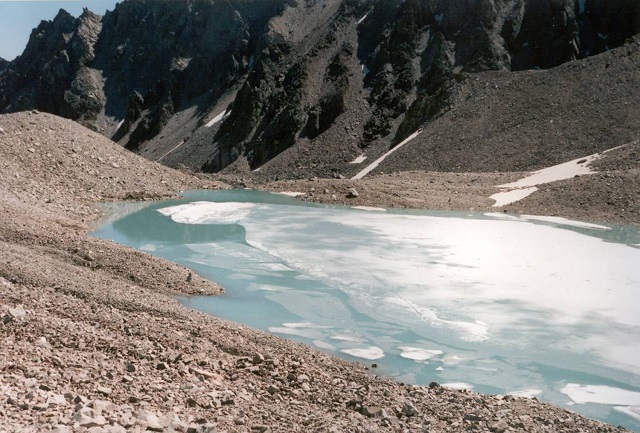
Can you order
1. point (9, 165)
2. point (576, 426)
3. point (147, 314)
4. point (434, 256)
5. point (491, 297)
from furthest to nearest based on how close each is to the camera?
point (9, 165)
point (434, 256)
point (491, 297)
point (147, 314)
point (576, 426)

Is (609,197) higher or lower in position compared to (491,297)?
higher

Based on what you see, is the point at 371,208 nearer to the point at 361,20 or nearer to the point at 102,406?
the point at 102,406

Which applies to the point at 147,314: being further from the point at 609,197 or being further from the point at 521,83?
the point at 521,83

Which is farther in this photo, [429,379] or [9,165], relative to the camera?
[9,165]

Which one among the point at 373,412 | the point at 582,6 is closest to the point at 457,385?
the point at 373,412

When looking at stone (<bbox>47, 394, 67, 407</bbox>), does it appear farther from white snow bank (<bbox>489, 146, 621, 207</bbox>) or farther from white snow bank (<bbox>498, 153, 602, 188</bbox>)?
white snow bank (<bbox>498, 153, 602, 188</bbox>)

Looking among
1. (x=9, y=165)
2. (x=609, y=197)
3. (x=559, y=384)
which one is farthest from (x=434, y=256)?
(x=9, y=165)

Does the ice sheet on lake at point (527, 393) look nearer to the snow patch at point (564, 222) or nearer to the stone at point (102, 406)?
the stone at point (102, 406)
